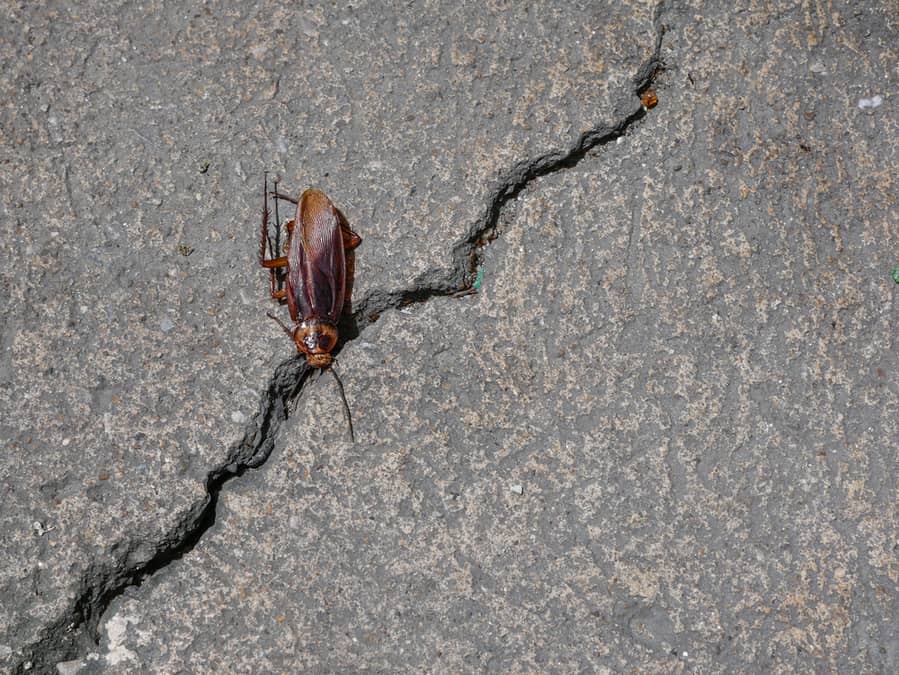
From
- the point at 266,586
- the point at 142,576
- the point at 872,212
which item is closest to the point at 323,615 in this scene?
the point at 266,586

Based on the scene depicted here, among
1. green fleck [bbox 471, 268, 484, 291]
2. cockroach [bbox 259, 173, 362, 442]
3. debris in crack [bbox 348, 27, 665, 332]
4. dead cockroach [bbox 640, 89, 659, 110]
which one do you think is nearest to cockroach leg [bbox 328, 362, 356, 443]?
cockroach [bbox 259, 173, 362, 442]

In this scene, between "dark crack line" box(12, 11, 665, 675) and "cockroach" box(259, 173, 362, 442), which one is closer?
"dark crack line" box(12, 11, 665, 675)

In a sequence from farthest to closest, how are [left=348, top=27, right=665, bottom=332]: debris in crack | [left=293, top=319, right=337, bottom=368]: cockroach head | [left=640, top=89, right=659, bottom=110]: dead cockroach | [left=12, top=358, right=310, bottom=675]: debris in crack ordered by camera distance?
[left=640, top=89, right=659, bottom=110]: dead cockroach → [left=348, top=27, right=665, bottom=332]: debris in crack → [left=293, top=319, right=337, bottom=368]: cockroach head → [left=12, top=358, right=310, bottom=675]: debris in crack

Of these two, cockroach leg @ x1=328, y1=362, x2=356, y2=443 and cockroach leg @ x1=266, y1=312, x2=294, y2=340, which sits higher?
cockroach leg @ x1=266, y1=312, x2=294, y2=340

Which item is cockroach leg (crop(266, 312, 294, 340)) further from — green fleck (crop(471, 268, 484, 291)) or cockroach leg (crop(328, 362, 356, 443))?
green fleck (crop(471, 268, 484, 291))

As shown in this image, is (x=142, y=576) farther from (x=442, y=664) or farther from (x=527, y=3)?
(x=527, y=3)

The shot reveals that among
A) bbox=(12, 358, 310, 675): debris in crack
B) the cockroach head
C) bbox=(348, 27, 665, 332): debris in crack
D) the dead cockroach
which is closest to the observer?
bbox=(12, 358, 310, 675): debris in crack

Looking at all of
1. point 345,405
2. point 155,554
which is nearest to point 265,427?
point 345,405
